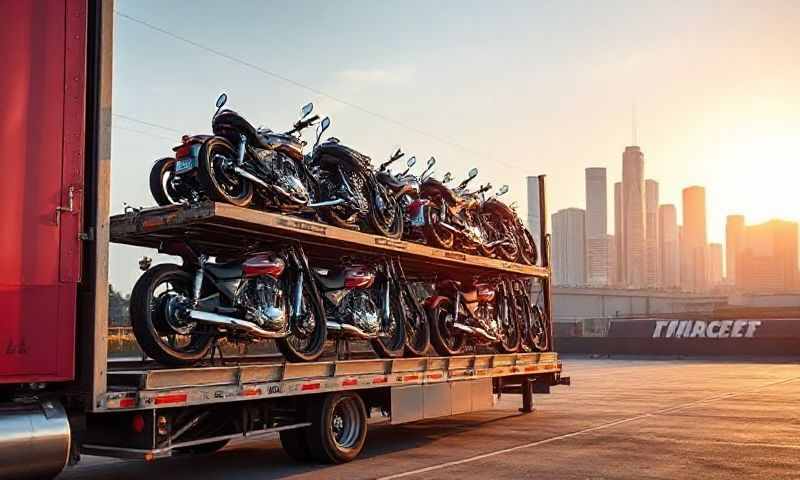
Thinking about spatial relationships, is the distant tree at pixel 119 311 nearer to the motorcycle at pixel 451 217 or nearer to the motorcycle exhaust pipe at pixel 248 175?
the motorcycle exhaust pipe at pixel 248 175

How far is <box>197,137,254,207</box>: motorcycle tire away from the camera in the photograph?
888 cm

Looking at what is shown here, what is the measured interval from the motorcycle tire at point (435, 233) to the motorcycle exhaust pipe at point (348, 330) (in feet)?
7.54

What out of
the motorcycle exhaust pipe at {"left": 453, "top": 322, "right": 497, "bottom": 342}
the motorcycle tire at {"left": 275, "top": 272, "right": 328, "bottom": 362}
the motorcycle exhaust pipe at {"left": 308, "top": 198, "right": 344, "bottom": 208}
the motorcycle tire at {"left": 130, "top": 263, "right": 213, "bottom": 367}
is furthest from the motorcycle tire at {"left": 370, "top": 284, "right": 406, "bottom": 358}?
the motorcycle tire at {"left": 130, "top": 263, "right": 213, "bottom": 367}

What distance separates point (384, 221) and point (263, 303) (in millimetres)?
2803

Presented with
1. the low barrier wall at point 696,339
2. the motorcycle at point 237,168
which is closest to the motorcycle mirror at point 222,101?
the motorcycle at point 237,168

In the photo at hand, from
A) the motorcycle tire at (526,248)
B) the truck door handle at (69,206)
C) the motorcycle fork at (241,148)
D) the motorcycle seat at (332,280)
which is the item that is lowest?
the motorcycle seat at (332,280)

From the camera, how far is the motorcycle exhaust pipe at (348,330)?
10833 millimetres

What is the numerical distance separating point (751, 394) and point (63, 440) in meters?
16.8

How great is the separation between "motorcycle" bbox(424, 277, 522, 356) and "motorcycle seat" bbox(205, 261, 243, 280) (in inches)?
178

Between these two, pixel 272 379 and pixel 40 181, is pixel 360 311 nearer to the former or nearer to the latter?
pixel 272 379

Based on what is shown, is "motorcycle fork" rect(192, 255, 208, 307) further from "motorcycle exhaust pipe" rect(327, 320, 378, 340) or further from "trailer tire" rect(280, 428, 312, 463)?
"motorcycle exhaust pipe" rect(327, 320, 378, 340)

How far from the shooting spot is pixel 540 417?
1503cm

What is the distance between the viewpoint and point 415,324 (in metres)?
12.8

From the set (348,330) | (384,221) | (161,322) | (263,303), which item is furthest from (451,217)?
(161,322)
